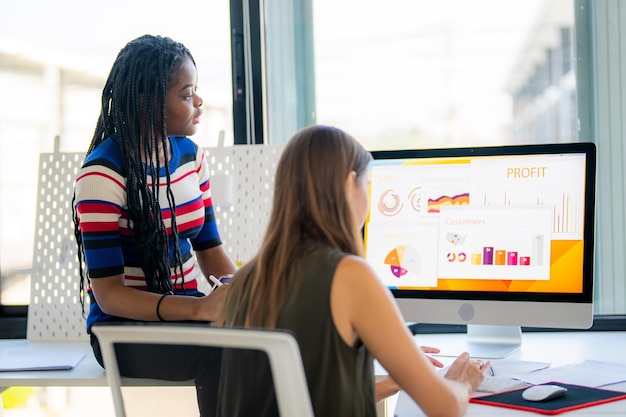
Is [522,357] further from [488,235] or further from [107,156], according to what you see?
[107,156]

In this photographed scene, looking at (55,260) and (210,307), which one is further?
(55,260)

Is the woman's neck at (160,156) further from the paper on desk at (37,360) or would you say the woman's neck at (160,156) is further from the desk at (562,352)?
the desk at (562,352)

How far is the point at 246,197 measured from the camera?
2117 millimetres

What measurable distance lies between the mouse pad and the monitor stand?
338 mm

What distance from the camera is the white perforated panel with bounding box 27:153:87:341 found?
2.11m

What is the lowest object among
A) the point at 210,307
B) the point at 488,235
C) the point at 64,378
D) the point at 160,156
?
the point at 64,378

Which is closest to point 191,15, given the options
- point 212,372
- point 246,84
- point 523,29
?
point 246,84

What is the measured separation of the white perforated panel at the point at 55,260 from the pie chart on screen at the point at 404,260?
94 centimetres

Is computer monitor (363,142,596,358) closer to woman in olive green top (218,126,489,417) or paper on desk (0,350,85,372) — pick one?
woman in olive green top (218,126,489,417)

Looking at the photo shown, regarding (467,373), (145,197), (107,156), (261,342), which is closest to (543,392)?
(467,373)

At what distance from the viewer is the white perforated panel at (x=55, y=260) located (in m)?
2.11

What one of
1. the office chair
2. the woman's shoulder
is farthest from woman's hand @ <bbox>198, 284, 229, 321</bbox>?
the office chair

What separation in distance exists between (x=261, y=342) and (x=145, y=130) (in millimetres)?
934

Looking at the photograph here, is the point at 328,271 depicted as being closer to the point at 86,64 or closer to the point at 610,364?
the point at 610,364
